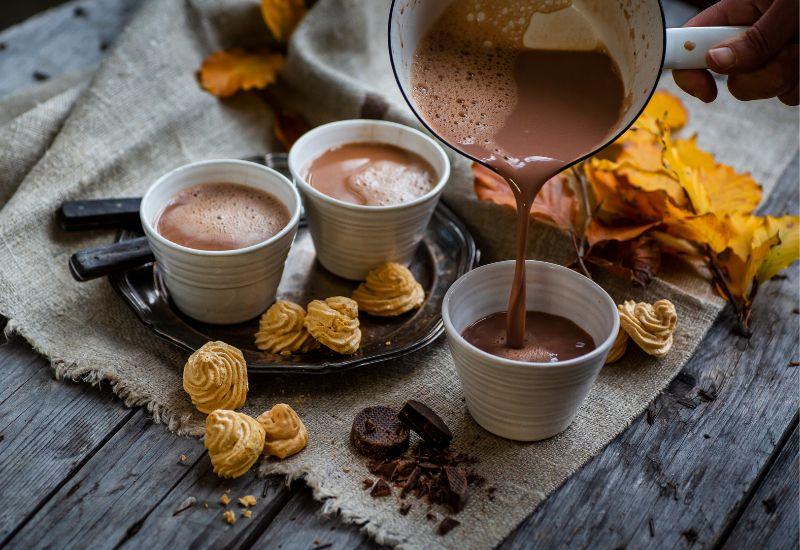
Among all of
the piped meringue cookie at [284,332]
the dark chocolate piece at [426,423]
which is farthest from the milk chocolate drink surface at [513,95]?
the piped meringue cookie at [284,332]

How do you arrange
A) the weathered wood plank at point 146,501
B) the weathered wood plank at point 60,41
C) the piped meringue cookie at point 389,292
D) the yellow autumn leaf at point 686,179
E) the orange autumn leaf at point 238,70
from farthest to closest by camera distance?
the weathered wood plank at point 60,41
the orange autumn leaf at point 238,70
the yellow autumn leaf at point 686,179
the piped meringue cookie at point 389,292
the weathered wood plank at point 146,501

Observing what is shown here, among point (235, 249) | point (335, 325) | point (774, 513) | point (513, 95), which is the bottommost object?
point (774, 513)

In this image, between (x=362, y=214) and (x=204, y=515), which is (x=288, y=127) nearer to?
(x=362, y=214)

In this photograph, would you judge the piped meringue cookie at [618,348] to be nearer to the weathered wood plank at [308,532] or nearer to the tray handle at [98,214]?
the weathered wood plank at [308,532]

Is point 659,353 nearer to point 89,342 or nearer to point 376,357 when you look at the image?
point 376,357

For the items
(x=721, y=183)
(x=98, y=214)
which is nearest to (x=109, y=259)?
(x=98, y=214)

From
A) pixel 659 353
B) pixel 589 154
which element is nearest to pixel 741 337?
pixel 659 353
